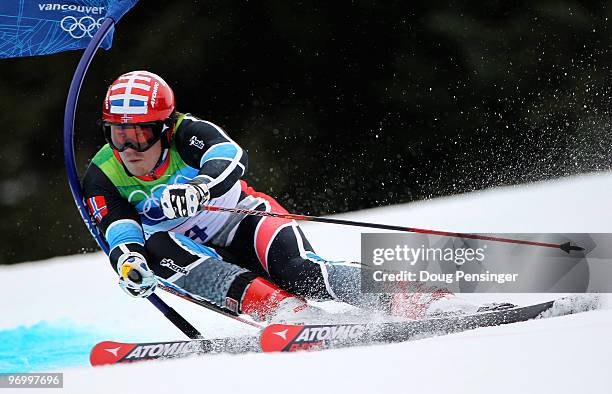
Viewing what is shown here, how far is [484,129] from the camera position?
32.4ft

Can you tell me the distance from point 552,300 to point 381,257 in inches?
30.8

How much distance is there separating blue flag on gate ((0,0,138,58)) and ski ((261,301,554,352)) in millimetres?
1946

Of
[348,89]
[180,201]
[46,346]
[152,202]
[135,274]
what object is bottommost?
[46,346]

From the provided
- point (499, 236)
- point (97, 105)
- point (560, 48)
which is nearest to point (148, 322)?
point (499, 236)

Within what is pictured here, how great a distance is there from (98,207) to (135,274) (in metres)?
0.41

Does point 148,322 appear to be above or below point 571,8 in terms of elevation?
below

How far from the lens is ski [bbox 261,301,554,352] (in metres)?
4.08

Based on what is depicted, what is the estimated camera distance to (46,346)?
18.0 feet

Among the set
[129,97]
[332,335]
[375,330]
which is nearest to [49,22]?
[129,97]

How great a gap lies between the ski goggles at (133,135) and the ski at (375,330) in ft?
3.48

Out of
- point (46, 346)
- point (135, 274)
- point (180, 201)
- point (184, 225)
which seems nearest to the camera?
point (180, 201)

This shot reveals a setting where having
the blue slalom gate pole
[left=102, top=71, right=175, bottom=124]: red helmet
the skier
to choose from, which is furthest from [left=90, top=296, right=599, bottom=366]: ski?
[left=102, top=71, right=175, bottom=124]: red helmet

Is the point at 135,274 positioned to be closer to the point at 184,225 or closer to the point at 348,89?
the point at 184,225

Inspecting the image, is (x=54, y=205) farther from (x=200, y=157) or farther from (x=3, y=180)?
(x=200, y=157)
